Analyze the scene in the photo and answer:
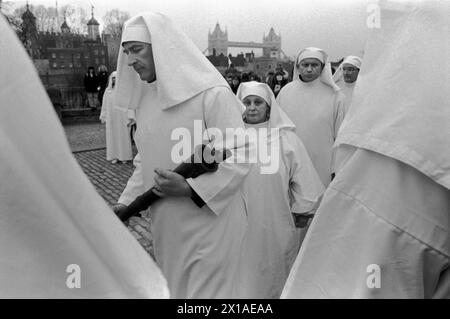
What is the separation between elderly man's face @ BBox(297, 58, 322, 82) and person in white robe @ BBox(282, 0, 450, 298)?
437 centimetres

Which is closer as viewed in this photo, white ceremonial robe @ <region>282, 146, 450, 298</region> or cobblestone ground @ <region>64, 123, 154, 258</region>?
white ceremonial robe @ <region>282, 146, 450, 298</region>

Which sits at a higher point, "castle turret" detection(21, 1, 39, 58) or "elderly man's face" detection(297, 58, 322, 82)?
"castle turret" detection(21, 1, 39, 58)

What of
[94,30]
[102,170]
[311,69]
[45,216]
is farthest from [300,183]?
[94,30]

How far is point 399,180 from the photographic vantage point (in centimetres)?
121

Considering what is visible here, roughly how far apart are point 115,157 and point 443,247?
9.52 m

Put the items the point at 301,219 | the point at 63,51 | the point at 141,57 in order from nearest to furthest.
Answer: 1. the point at 141,57
2. the point at 301,219
3. the point at 63,51

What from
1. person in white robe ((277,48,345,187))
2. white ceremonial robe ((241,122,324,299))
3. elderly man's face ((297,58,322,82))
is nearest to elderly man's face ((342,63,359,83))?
person in white robe ((277,48,345,187))

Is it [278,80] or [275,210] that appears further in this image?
[278,80]

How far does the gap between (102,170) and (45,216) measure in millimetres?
8543

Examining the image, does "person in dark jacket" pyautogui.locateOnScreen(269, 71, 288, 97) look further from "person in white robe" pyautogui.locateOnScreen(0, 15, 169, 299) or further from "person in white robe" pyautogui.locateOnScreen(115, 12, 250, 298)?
"person in white robe" pyautogui.locateOnScreen(0, 15, 169, 299)

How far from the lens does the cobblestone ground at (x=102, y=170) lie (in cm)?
556

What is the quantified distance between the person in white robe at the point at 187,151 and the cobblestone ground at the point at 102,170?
6.52ft

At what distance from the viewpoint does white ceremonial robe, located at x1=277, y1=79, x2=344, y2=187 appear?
5.27m

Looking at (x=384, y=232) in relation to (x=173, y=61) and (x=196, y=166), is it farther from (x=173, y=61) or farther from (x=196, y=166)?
(x=173, y=61)
